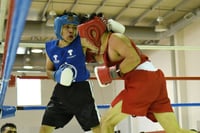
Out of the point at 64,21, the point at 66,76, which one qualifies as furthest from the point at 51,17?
the point at 66,76

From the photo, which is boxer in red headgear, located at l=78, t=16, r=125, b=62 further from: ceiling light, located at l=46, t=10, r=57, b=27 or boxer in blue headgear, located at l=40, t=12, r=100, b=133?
ceiling light, located at l=46, t=10, r=57, b=27

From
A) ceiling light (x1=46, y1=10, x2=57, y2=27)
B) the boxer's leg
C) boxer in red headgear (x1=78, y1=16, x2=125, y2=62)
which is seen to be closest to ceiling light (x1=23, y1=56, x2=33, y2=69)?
ceiling light (x1=46, y1=10, x2=57, y2=27)

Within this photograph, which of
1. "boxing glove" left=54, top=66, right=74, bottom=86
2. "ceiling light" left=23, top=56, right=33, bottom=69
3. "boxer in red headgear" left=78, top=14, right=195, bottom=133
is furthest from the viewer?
"ceiling light" left=23, top=56, right=33, bottom=69

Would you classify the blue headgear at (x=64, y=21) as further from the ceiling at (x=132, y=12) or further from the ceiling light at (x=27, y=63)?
the ceiling light at (x=27, y=63)

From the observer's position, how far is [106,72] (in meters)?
1.87

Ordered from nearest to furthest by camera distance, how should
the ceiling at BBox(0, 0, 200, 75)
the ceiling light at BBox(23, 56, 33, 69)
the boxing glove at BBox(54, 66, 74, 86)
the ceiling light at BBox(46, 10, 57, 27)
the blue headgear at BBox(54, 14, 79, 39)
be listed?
the boxing glove at BBox(54, 66, 74, 86) < the blue headgear at BBox(54, 14, 79, 39) < the ceiling light at BBox(46, 10, 57, 27) < the ceiling at BBox(0, 0, 200, 75) < the ceiling light at BBox(23, 56, 33, 69)

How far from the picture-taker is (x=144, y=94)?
72.6 inches

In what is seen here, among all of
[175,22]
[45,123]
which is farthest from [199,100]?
[45,123]

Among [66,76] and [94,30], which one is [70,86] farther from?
[94,30]

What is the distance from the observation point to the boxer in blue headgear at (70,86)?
2.18m

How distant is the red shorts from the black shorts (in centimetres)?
31

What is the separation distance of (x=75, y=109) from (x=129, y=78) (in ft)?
1.54

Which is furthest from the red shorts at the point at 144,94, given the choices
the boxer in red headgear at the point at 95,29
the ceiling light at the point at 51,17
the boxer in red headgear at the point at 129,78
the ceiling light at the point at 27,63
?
the ceiling light at the point at 27,63

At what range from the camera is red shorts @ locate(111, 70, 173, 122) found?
1.84m
